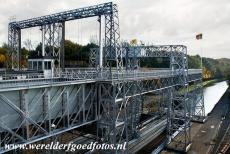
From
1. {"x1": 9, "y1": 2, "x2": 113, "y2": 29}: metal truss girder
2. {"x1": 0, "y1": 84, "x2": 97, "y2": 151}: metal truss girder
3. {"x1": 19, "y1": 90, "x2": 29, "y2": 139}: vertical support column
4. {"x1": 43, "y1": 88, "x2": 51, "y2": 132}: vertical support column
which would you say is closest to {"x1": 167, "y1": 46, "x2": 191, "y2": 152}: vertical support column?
{"x1": 9, "y1": 2, "x2": 113, "y2": 29}: metal truss girder

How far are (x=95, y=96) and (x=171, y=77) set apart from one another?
16.4m

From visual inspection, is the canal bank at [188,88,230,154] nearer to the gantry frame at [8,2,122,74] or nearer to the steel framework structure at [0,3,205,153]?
the steel framework structure at [0,3,205,153]

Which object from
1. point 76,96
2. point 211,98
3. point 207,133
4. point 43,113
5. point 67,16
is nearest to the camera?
point 43,113

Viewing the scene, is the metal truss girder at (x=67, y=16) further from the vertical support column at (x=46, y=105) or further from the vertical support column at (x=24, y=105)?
the vertical support column at (x=24, y=105)

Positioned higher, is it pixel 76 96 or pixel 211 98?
pixel 76 96

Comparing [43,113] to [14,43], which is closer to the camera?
[43,113]

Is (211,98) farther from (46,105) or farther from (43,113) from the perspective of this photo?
(43,113)

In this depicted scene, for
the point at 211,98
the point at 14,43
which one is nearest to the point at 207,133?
the point at 14,43

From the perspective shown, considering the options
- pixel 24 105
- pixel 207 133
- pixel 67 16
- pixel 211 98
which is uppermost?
pixel 67 16

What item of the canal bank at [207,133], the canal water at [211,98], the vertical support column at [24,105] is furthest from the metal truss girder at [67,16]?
the canal water at [211,98]

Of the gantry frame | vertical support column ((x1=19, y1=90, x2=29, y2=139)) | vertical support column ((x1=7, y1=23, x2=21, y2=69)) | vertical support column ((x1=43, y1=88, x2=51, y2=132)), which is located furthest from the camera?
vertical support column ((x1=7, y1=23, x2=21, y2=69))

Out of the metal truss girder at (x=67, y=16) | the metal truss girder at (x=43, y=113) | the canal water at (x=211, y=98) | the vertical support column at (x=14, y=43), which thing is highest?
the metal truss girder at (x=67, y=16)

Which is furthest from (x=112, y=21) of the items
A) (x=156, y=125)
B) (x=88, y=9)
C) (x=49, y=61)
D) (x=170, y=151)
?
(x=156, y=125)

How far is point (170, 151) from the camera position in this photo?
112 ft
